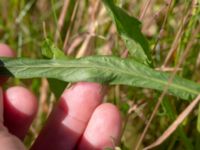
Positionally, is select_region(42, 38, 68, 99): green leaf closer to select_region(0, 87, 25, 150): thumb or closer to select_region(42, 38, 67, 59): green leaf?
select_region(42, 38, 67, 59): green leaf

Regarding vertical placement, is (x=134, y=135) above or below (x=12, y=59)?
below

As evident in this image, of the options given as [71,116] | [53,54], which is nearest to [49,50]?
[53,54]

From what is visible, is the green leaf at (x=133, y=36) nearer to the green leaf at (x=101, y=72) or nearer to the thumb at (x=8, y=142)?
the green leaf at (x=101, y=72)

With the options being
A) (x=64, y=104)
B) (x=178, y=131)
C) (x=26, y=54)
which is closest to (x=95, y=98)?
(x=64, y=104)

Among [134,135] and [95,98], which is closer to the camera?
[95,98]

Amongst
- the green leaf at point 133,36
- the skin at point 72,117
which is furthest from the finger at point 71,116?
the green leaf at point 133,36

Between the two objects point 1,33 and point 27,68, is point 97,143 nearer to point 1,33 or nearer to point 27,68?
point 27,68

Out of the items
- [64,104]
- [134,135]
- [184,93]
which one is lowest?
[134,135]
